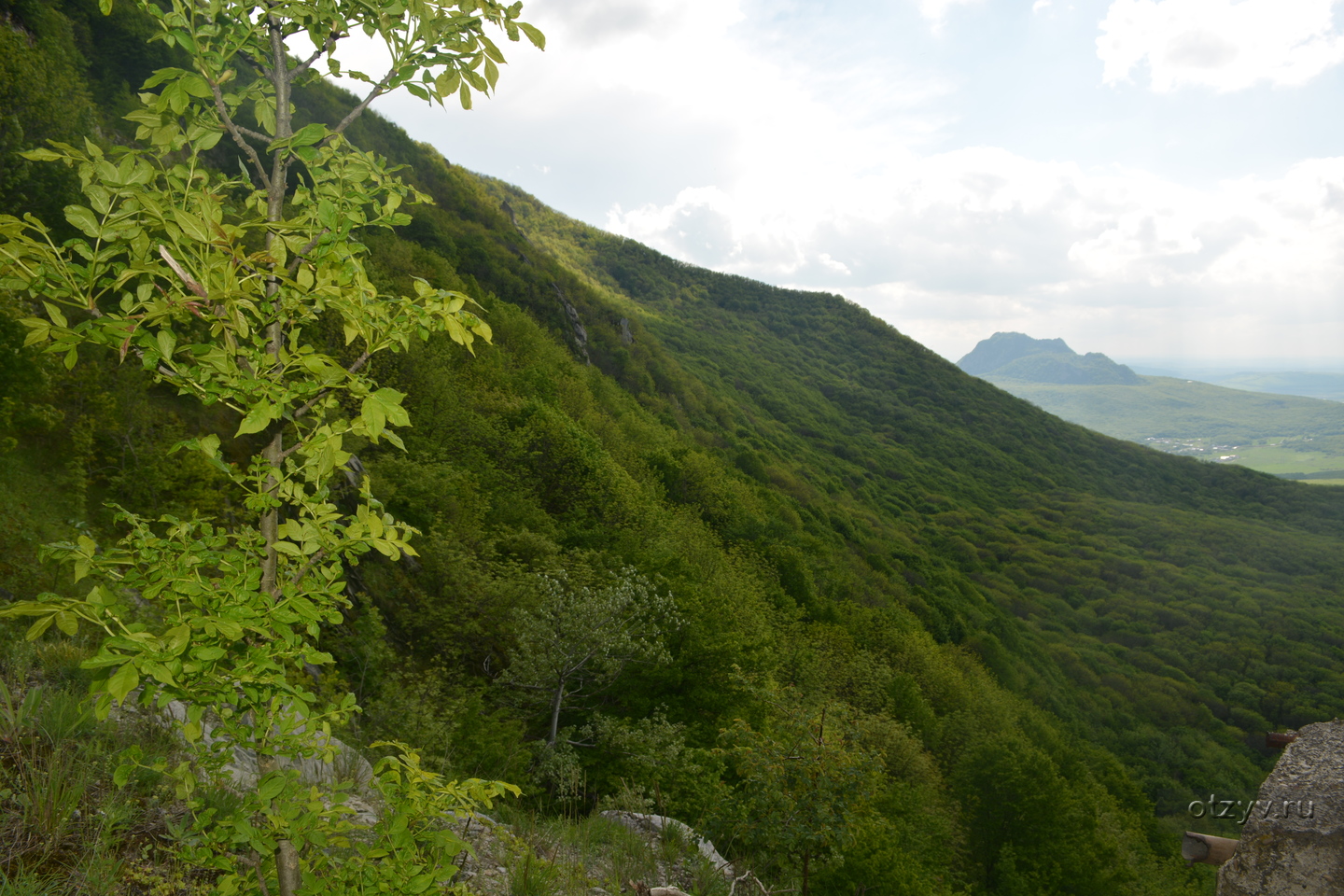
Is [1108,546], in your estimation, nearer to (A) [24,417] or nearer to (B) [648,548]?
(B) [648,548]

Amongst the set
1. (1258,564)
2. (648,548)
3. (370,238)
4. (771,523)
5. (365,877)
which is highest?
(370,238)

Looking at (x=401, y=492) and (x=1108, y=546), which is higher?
(x=401, y=492)

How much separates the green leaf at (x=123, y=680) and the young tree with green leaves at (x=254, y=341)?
0.01 meters

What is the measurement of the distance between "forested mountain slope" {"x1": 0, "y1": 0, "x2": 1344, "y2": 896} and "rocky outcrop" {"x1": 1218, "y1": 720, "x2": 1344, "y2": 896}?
3504 mm

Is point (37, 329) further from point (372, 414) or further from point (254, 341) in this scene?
point (372, 414)

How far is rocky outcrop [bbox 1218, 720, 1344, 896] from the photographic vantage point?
15.3 ft

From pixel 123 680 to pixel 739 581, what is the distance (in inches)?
1390

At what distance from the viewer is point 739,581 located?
36031mm

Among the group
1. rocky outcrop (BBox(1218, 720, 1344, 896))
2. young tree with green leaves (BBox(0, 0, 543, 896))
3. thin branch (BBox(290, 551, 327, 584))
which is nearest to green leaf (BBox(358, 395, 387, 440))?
young tree with green leaves (BBox(0, 0, 543, 896))

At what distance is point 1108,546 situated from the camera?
116 m

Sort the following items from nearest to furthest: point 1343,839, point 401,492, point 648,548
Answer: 1. point 1343,839
2. point 401,492
3. point 648,548

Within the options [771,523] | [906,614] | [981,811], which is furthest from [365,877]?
[906,614]

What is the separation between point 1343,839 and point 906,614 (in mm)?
56485

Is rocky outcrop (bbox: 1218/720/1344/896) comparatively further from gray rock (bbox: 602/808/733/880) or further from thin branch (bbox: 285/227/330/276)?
thin branch (bbox: 285/227/330/276)
